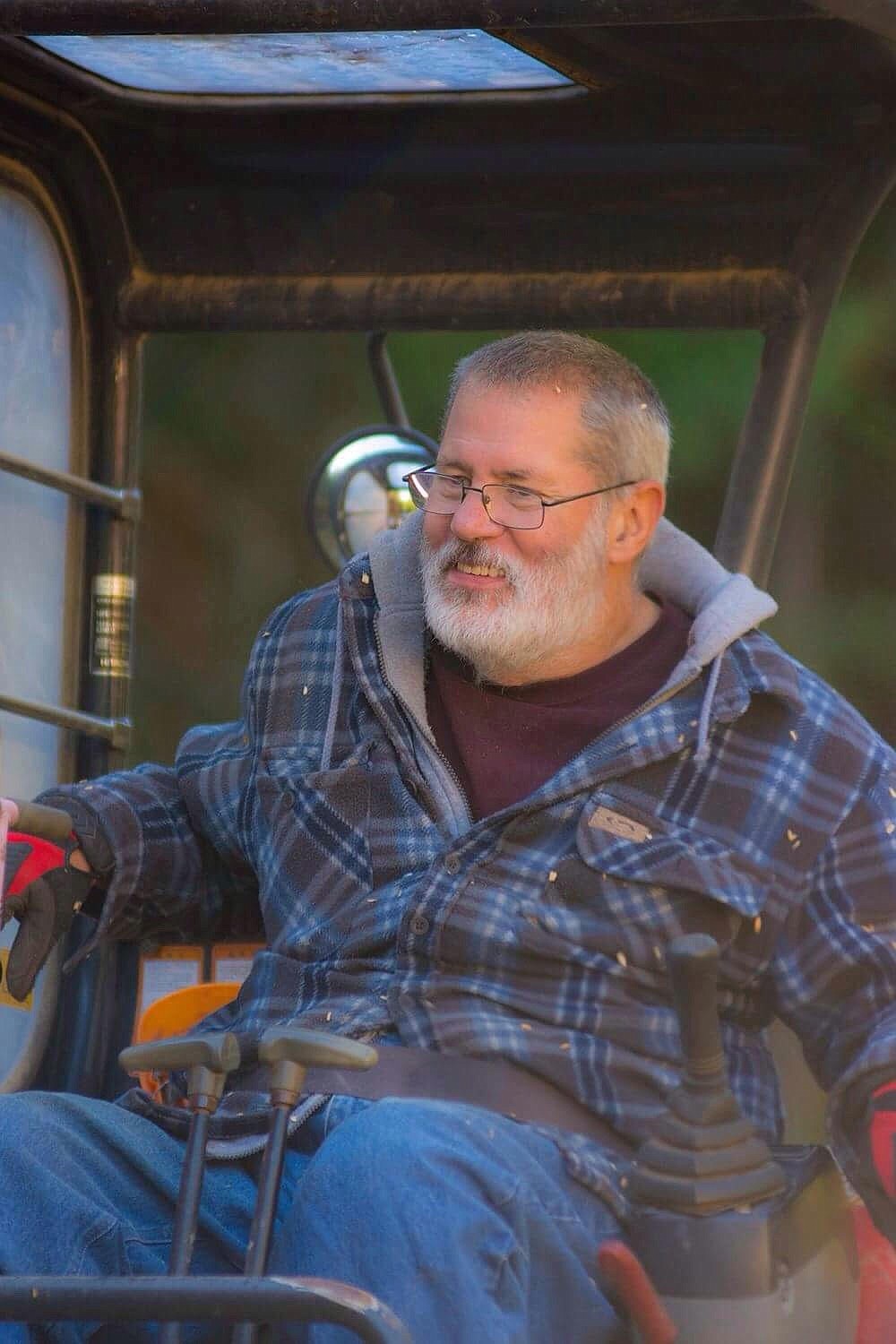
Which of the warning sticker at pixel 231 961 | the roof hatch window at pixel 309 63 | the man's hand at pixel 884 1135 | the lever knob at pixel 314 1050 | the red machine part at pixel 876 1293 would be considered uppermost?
the roof hatch window at pixel 309 63

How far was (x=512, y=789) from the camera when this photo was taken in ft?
8.59

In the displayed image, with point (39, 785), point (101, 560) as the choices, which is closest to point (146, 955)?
point (39, 785)

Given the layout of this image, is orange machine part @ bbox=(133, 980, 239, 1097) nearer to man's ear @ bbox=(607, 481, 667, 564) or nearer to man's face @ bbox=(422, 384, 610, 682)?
man's face @ bbox=(422, 384, 610, 682)

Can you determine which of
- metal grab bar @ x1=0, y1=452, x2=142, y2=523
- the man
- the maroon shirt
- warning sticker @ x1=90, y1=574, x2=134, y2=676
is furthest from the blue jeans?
metal grab bar @ x1=0, y1=452, x2=142, y2=523

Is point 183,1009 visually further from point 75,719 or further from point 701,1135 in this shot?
point 701,1135

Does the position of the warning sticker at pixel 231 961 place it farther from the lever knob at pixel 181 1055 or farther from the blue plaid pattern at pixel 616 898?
the lever knob at pixel 181 1055

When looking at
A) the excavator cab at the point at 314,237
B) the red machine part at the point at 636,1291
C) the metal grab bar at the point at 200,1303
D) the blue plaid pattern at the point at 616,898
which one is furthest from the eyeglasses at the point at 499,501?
the metal grab bar at the point at 200,1303

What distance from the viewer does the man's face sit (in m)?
2.66

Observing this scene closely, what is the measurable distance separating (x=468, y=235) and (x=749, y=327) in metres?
0.47

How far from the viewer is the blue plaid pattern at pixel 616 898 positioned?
95.6 inches

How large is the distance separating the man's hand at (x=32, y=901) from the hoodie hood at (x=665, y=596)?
516 mm

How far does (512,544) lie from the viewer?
268 centimetres

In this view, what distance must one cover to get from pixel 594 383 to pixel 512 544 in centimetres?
26

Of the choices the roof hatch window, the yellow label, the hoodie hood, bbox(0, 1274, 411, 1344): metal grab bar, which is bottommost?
the yellow label
